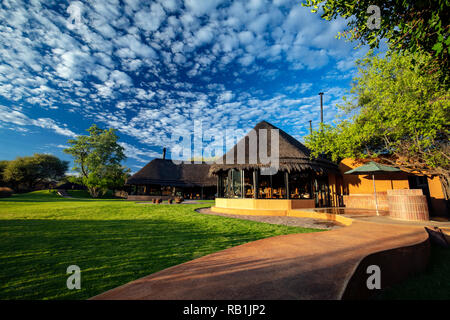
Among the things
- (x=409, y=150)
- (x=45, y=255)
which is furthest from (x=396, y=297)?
(x=409, y=150)

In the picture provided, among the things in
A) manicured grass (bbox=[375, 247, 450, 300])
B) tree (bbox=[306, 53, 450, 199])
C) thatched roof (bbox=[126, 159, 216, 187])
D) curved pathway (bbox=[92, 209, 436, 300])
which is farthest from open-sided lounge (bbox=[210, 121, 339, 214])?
thatched roof (bbox=[126, 159, 216, 187])

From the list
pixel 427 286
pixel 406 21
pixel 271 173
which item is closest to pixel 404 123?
pixel 406 21

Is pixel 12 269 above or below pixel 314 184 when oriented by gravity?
below

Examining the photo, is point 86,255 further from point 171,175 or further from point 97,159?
point 97,159

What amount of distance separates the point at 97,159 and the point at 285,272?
3718 cm

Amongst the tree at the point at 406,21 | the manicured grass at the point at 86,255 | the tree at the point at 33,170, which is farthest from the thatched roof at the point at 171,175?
the tree at the point at 33,170

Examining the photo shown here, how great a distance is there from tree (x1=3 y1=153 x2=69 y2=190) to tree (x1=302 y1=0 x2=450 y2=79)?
60206mm

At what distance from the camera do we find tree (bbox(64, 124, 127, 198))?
3108 cm

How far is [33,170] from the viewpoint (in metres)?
42.9

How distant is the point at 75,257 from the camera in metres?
3.44

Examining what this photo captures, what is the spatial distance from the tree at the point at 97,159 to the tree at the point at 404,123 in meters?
33.5

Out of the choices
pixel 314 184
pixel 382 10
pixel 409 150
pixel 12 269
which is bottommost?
pixel 12 269
